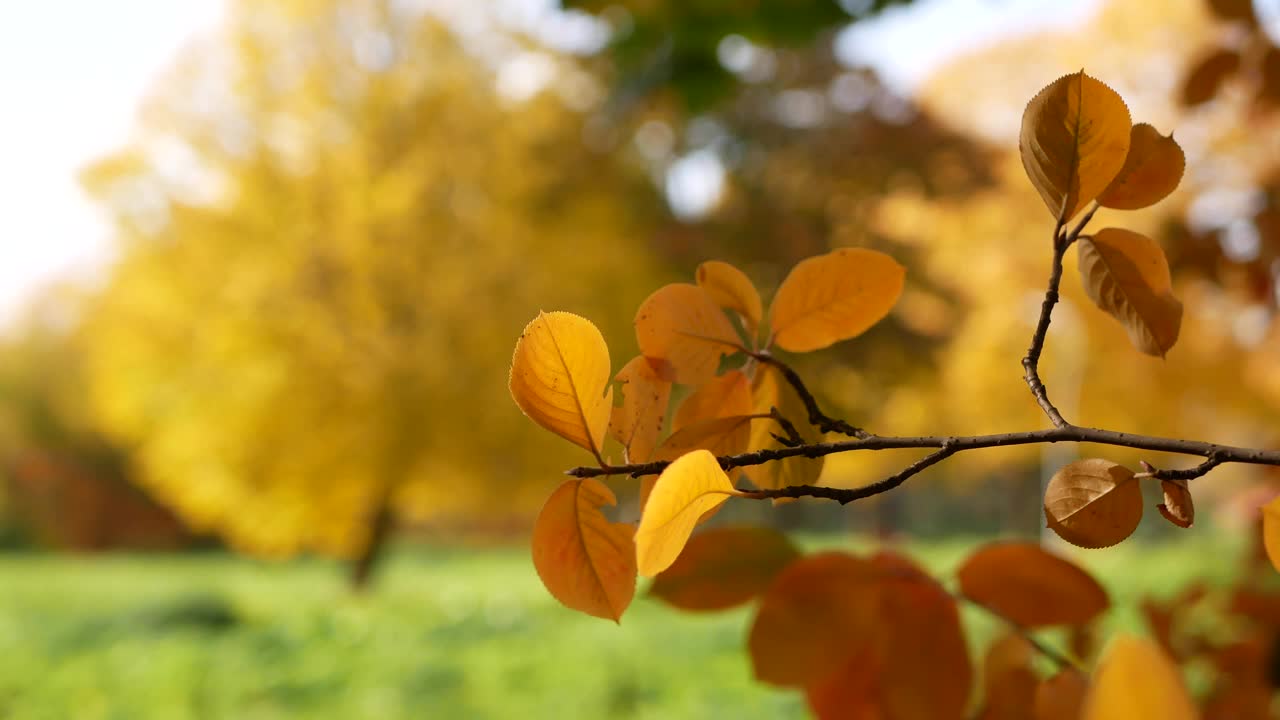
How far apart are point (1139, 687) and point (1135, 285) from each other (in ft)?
0.57

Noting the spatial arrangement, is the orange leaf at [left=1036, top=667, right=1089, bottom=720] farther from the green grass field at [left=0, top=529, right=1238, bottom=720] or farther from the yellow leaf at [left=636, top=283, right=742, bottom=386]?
the green grass field at [left=0, top=529, right=1238, bottom=720]

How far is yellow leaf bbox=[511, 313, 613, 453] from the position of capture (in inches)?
9.3

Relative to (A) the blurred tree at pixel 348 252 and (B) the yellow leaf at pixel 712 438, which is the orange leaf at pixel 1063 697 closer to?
(B) the yellow leaf at pixel 712 438

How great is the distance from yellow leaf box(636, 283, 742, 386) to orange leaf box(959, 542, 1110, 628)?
171 millimetres

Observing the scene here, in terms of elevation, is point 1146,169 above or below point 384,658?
above

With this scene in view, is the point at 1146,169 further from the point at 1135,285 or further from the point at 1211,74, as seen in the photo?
the point at 1211,74

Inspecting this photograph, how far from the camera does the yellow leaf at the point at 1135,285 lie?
280 millimetres

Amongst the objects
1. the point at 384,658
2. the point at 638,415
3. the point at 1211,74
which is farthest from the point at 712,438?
the point at 384,658

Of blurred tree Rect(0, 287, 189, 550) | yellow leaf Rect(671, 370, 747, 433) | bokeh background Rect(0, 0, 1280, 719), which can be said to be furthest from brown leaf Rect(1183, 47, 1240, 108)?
blurred tree Rect(0, 287, 189, 550)

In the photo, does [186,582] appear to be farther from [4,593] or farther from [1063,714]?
[1063,714]

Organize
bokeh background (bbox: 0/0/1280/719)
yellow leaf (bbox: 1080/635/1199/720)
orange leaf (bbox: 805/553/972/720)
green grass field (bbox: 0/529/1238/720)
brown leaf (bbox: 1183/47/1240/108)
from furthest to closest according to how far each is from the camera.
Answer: bokeh background (bbox: 0/0/1280/719) → green grass field (bbox: 0/529/1238/720) → brown leaf (bbox: 1183/47/1240/108) → orange leaf (bbox: 805/553/972/720) → yellow leaf (bbox: 1080/635/1199/720)

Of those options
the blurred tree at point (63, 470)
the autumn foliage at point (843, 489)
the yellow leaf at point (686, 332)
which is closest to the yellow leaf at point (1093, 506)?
the autumn foliage at point (843, 489)

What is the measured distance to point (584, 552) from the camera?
0.25m

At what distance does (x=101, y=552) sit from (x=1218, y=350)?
15327 mm
